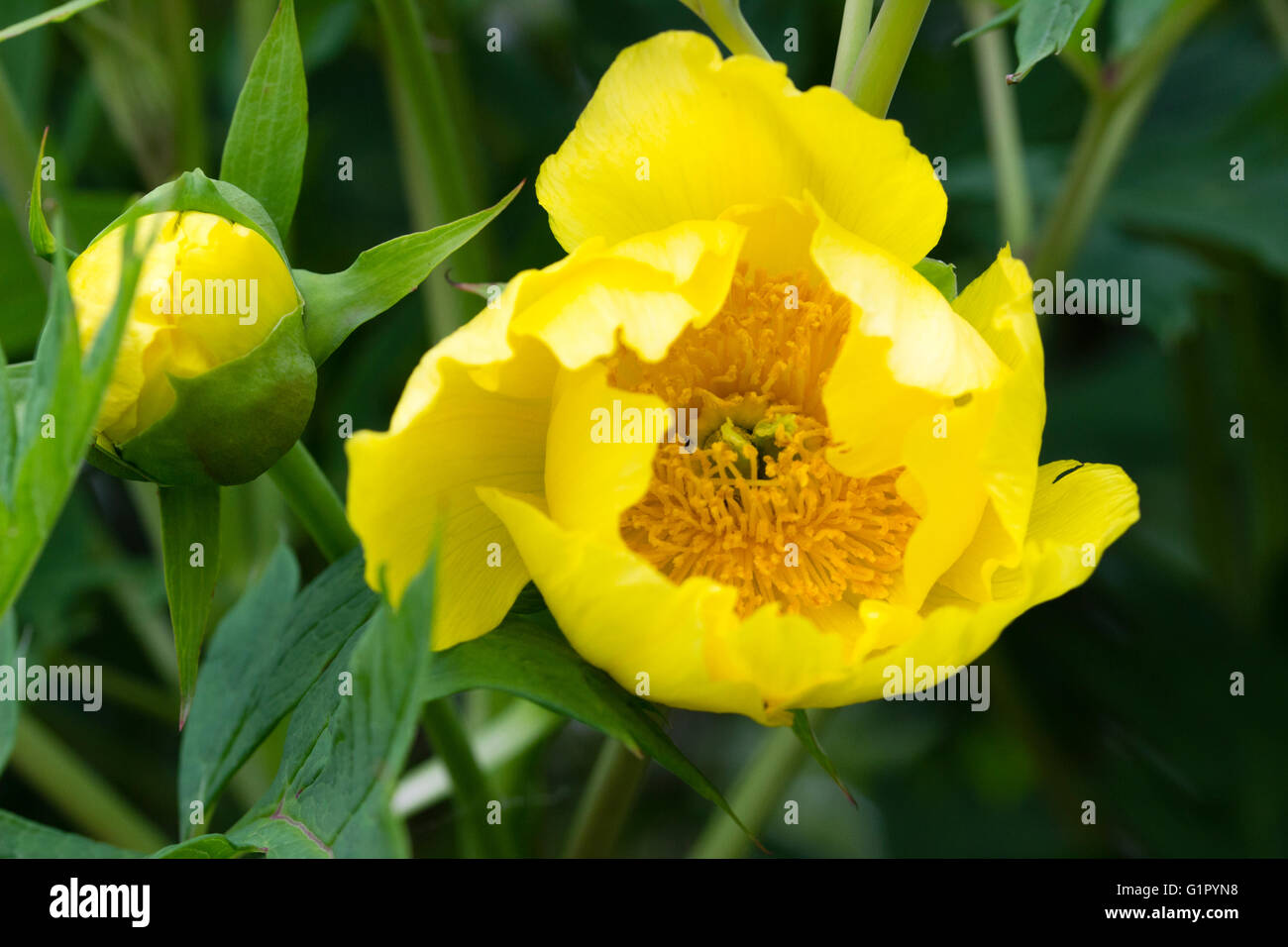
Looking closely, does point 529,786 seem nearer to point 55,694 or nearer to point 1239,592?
point 55,694

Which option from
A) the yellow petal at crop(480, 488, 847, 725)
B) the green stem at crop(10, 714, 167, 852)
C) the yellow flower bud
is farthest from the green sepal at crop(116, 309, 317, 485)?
the green stem at crop(10, 714, 167, 852)

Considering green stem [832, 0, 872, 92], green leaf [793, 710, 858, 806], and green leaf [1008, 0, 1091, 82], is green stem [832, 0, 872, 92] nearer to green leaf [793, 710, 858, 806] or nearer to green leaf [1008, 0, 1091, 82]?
green leaf [1008, 0, 1091, 82]

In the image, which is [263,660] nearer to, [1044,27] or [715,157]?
[715,157]

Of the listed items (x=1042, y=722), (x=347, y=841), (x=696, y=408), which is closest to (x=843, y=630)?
(x=696, y=408)

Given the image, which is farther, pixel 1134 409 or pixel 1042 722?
pixel 1134 409

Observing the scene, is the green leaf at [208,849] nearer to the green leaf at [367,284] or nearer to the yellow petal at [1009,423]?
the green leaf at [367,284]

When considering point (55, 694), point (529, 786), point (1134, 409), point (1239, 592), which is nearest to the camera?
point (529, 786)
